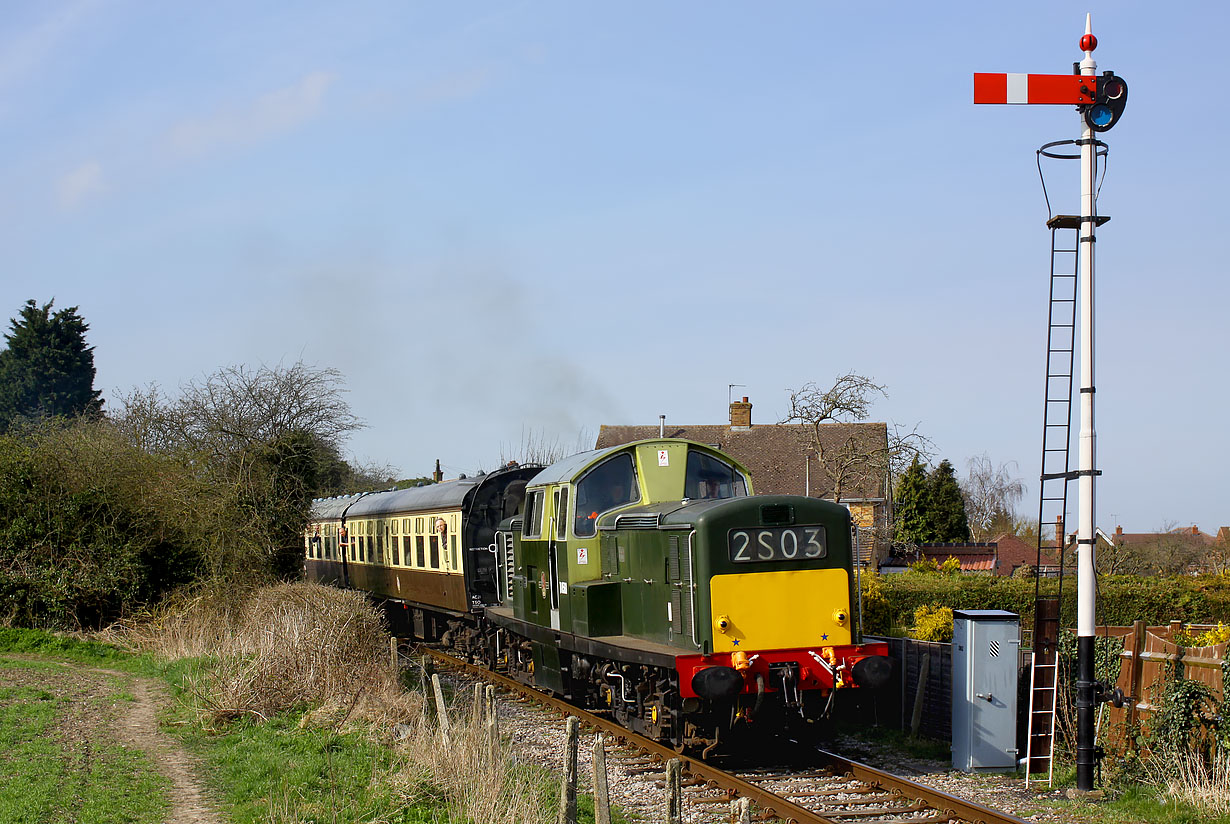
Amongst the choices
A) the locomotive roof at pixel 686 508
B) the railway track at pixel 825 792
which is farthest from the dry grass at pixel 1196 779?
the locomotive roof at pixel 686 508

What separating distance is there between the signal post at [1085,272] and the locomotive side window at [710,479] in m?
3.92

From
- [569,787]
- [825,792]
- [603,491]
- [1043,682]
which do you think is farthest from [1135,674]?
[569,787]

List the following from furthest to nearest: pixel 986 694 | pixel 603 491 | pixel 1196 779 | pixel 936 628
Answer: pixel 936 628, pixel 603 491, pixel 986 694, pixel 1196 779

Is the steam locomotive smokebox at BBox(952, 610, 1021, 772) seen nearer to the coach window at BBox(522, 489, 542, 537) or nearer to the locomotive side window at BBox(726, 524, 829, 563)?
the locomotive side window at BBox(726, 524, 829, 563)

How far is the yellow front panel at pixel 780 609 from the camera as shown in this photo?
1052cm

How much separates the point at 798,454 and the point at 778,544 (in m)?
34.4

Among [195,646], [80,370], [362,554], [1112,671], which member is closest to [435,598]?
[195,646]

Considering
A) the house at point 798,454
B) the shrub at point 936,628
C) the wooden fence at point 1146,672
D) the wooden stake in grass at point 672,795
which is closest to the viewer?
the wooden stake in grass at point 672,795

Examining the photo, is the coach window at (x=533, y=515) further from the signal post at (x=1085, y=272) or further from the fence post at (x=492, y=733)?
the signal post at (x=1085, y=272)

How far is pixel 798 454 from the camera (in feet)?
146

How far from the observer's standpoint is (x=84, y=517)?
2125 cm

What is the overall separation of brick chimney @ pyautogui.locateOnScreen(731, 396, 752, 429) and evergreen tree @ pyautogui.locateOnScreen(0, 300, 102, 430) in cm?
2730

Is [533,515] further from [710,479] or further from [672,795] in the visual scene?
[672,795]

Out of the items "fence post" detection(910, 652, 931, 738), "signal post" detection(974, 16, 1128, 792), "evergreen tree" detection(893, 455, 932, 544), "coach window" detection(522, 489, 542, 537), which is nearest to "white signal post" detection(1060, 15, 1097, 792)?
"signal post" detection(974, 16, 1128, 792)
